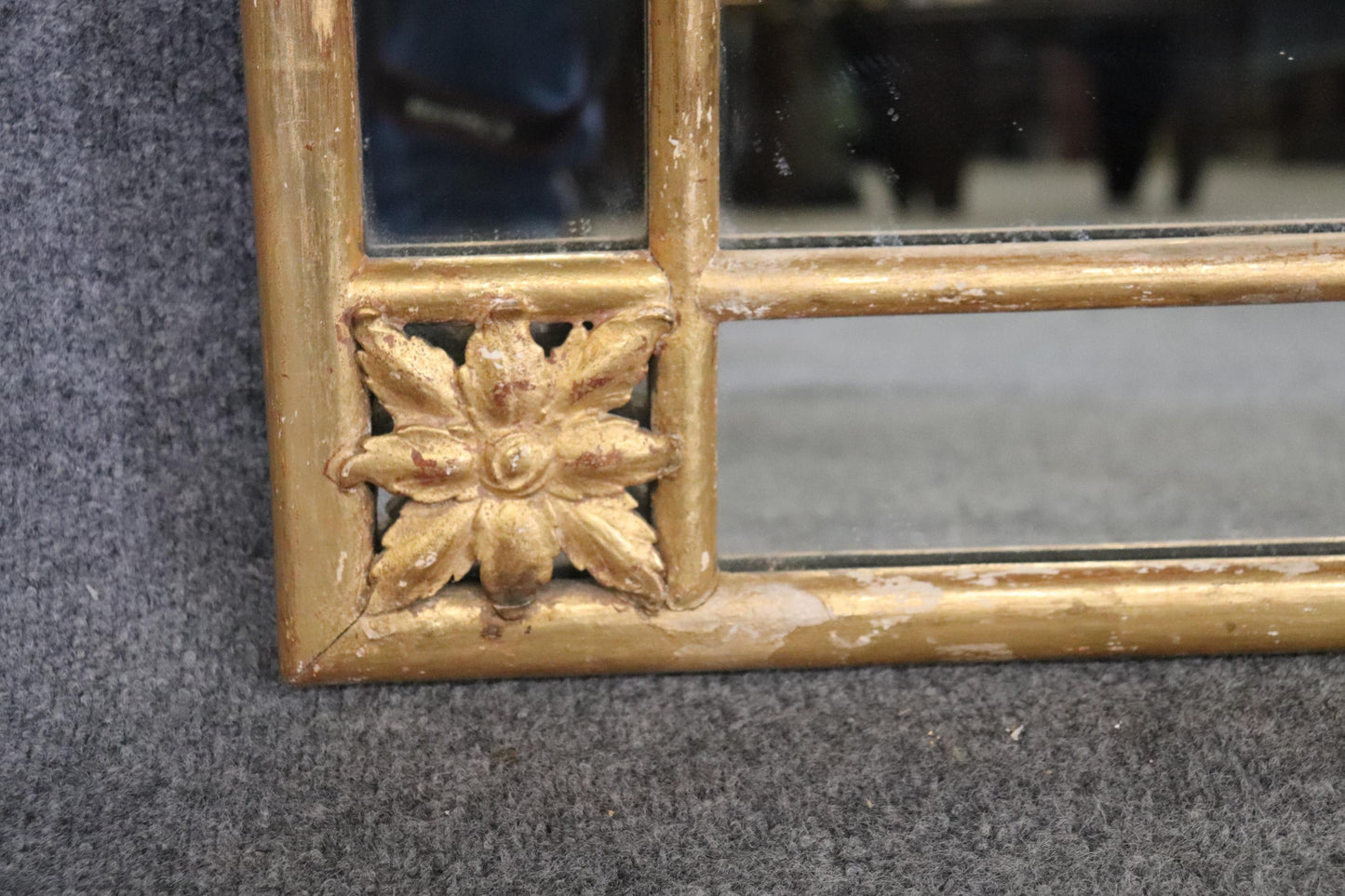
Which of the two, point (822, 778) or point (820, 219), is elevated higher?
point (820, 219)

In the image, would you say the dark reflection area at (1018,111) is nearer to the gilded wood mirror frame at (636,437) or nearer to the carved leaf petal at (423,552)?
the gilded wood mirror frame at (636,437)

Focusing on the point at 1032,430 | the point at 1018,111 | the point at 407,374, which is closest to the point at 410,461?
the point at 407,374

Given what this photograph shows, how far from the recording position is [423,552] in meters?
0.39

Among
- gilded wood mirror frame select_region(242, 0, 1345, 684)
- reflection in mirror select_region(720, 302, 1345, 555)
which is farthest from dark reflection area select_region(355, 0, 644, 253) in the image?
reflection in mirror select_region(720, 302, 1345, 555)

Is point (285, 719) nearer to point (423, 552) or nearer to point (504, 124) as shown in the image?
point (423, 552)

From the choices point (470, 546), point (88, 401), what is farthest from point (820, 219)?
point (88, 401)

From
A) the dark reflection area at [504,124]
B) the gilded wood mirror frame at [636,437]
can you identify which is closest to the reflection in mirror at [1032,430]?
the gilded wood mirror frame at [636,437]

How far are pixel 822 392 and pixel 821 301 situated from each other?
416 mm

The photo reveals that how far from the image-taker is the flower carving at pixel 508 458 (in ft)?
1.26

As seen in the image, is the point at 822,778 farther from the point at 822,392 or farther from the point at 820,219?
the point at 822,392

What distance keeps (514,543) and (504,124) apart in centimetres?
15

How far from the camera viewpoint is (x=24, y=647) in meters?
0.42

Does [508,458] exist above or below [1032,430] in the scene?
above

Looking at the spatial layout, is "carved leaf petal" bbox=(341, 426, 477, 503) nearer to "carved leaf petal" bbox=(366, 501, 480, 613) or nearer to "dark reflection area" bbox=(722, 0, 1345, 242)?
"carved leaf petal" bbox=(366, 501, 480, 613)
